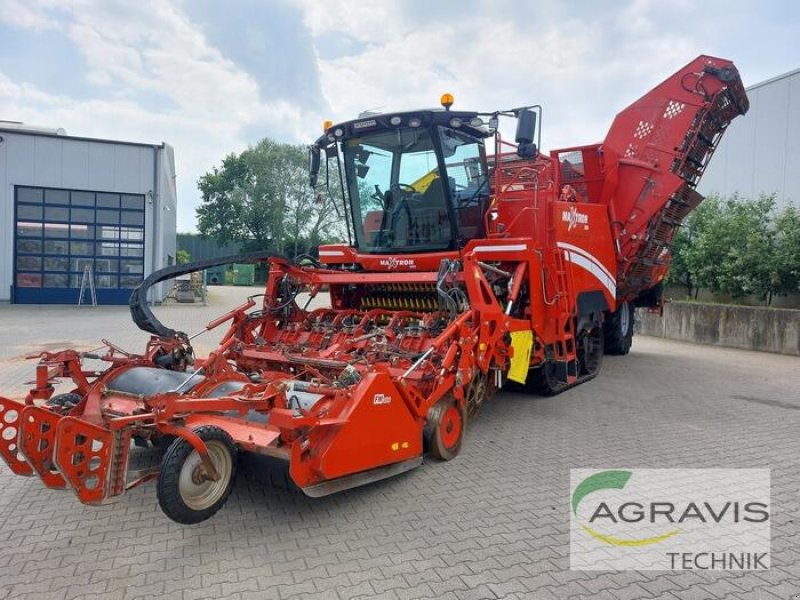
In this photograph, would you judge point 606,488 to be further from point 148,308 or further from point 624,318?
point 624,318

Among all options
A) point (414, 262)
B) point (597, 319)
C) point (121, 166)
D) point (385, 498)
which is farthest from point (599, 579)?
point (121, 166)

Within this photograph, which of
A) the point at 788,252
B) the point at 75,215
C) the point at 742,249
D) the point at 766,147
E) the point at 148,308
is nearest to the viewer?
the point at 148,308

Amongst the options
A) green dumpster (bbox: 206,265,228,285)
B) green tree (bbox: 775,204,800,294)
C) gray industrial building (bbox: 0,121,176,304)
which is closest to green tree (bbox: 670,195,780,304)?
green tree (bbox: 775,204,800,294)

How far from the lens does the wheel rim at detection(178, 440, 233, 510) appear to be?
3119mm

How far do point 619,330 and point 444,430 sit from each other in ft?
23.1

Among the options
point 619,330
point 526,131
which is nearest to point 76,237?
point 619,330

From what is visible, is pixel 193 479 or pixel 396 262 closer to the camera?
pixel 193 479

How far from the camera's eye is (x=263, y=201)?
39.8 meters

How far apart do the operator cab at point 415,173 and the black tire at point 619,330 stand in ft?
16.6

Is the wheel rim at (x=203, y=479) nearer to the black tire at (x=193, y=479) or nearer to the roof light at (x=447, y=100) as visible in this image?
the black tire at (x=193, y=479)

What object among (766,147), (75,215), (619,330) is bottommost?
(619,330)

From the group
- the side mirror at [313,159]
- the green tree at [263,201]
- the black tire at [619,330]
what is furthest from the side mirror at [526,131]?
the green tree at [263,201]

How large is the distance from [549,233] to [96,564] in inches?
197

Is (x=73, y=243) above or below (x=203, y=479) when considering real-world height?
above
